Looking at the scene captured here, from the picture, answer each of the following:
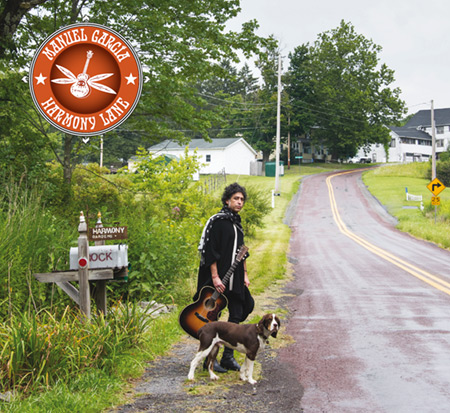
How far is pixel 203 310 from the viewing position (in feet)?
21.5

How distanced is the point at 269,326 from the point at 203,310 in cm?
98

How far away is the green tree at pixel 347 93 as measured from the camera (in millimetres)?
86375

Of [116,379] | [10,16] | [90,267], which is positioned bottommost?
[116,379]

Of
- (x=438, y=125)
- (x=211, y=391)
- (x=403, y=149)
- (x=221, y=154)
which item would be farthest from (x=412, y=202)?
(x=438, y=125)

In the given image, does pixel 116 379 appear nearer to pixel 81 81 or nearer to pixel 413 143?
pixel 81 81

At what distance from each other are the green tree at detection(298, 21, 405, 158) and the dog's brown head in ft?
270

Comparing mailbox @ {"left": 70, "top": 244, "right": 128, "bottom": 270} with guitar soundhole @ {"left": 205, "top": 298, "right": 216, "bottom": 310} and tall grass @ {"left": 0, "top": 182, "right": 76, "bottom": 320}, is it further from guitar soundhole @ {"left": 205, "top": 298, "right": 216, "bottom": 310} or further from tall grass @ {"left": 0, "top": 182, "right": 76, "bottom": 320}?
guitar soundhole @ {"left": 205, "top": 298, "right": 216, "bottom": 310}

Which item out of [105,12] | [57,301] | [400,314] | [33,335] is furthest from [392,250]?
[33,335]

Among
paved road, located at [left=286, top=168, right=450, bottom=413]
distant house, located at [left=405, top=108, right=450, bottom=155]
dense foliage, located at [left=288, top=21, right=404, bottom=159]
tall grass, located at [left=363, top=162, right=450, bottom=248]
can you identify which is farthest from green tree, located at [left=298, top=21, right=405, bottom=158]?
paved road, located at [left=286, top=168, right=450, bottom=413]

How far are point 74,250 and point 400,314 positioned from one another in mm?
6087

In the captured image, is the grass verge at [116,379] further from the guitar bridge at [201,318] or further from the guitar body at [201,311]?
the guitar bridge at [201,318]

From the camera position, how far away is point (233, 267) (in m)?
6.39

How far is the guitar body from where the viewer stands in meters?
6.50

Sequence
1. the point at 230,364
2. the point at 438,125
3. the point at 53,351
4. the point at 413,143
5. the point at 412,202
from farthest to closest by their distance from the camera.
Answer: the point at 438,125, the point at 413,143, the point at 412,202, the point at 230,364, the point at 53,351
